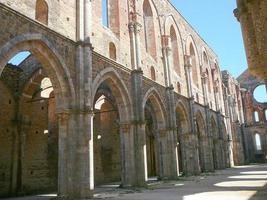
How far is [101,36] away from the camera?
46.3ft

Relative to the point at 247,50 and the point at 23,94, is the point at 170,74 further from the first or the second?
the point at 247,50

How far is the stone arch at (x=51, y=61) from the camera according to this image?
32.3 ft

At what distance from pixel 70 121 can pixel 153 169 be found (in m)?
17.0

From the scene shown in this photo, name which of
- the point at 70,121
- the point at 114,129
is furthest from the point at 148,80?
the point at 70,121

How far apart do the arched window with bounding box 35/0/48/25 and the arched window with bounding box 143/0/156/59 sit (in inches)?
390

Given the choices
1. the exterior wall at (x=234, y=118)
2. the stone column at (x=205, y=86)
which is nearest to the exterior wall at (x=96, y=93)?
the stone column at (x=205, y=86)

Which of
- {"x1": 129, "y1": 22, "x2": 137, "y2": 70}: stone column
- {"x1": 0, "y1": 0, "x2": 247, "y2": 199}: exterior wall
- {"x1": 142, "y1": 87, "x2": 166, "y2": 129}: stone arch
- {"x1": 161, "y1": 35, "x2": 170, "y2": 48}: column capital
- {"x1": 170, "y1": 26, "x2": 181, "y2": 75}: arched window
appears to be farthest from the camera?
{"x1": 170, "y1": 26, "x2": 181, "y2": 75}: arched window

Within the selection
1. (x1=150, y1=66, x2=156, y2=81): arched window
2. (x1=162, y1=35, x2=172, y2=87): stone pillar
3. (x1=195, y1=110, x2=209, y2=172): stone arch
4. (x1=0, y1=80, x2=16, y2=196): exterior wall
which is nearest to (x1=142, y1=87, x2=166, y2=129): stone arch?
(x1=150, y1=66, x2=156, y2=81): arched window

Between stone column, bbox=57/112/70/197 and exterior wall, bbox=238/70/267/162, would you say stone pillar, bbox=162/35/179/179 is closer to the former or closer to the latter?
stone column, bbox=57/112/70/197

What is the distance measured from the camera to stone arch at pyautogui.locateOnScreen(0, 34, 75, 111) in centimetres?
986

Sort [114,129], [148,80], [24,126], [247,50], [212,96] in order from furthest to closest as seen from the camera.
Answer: [212,96] → [114,129] → [148,80] → [24,126] → [247,50]

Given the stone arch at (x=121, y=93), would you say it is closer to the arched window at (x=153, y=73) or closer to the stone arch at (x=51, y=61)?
the stone arch at (x=51, y=61)

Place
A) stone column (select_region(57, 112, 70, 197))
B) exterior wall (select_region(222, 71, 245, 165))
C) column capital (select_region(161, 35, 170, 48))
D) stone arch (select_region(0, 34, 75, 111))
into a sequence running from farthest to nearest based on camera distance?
exterior wall (select_region(222, 71, 245, 165)) → column capital (select_region(161, 35, 170, 48)) → stone column (select_region(57, 112, 70, 197)) → stone arch (select_region(0, 34, 75, 111))

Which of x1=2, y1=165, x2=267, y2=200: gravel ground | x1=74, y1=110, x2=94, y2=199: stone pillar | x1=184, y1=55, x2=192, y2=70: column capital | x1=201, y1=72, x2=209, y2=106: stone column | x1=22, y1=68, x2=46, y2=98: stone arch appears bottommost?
x1=2, y1=165, x2=267, y2=200: gravel ground
